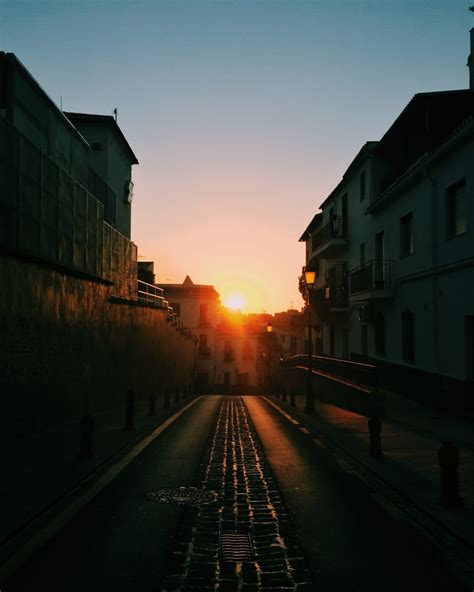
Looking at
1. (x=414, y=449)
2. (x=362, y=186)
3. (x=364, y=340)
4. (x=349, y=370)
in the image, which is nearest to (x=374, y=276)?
(x=364, y=340)

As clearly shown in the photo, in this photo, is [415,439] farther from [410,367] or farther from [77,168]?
[77,168]

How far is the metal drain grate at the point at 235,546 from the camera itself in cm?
534

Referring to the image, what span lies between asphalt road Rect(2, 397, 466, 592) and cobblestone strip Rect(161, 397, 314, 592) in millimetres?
148

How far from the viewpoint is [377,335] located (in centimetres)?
2534

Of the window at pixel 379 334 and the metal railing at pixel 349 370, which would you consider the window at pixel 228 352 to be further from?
the window at pixel 379 334

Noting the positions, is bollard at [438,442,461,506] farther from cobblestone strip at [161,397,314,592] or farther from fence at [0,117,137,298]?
fence at [0,117,137,298]

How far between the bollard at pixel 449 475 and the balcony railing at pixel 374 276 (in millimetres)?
15949

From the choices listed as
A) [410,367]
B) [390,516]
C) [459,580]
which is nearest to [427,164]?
[410,367]

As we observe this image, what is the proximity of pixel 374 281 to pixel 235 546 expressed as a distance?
18863 millimetres

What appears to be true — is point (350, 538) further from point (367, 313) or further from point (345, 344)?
point (345, 344)

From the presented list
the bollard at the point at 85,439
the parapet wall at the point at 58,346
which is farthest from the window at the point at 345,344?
the bollard at the point at 85,439

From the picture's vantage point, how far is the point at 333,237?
32125 millimetres

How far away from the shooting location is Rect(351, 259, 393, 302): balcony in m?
22.9

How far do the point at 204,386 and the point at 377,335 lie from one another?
4585 centimetres
